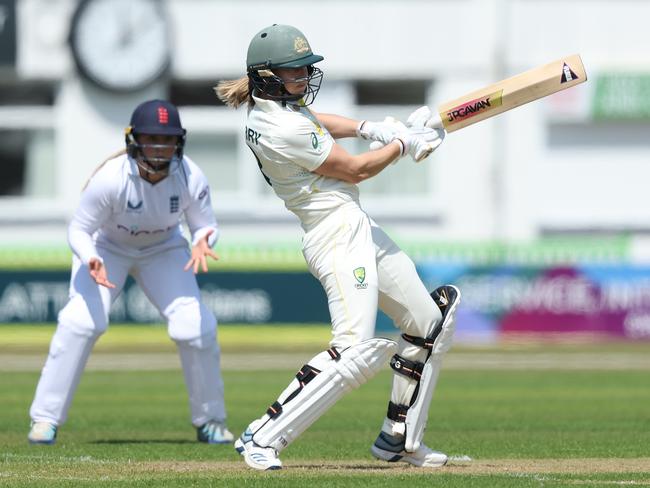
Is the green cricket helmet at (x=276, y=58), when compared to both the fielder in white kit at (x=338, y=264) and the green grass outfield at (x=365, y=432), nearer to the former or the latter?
the fielder in white kit at (x=338, y=264)

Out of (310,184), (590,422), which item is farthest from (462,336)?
(310,184)

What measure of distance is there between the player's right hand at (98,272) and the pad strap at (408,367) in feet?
6.92

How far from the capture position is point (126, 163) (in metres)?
9.81

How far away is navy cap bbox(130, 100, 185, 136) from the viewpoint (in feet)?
31.5

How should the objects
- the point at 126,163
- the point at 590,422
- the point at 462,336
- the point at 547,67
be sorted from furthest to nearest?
the point at 462,336
the point at 590,422
the point at 126,163
the point at 547,67

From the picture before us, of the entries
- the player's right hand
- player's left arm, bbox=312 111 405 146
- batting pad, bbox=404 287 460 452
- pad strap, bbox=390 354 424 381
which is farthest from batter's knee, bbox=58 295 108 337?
batting pad, bbox=404 287 460 452

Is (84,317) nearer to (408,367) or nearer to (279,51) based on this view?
(408,367)

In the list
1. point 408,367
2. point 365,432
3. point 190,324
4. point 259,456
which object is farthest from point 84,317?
point 408,367

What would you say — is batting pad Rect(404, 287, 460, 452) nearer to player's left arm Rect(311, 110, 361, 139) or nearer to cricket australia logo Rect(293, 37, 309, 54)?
player's left arm Rect(311, 110, 361, 139)

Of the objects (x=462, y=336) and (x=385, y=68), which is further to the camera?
(x=385, y=68)

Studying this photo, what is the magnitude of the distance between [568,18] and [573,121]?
66.3 inches

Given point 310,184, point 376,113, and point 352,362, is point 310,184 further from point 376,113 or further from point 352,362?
point 376,113

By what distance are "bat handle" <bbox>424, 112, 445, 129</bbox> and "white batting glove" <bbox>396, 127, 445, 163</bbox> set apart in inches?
3.0

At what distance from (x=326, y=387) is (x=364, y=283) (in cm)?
A: 55
